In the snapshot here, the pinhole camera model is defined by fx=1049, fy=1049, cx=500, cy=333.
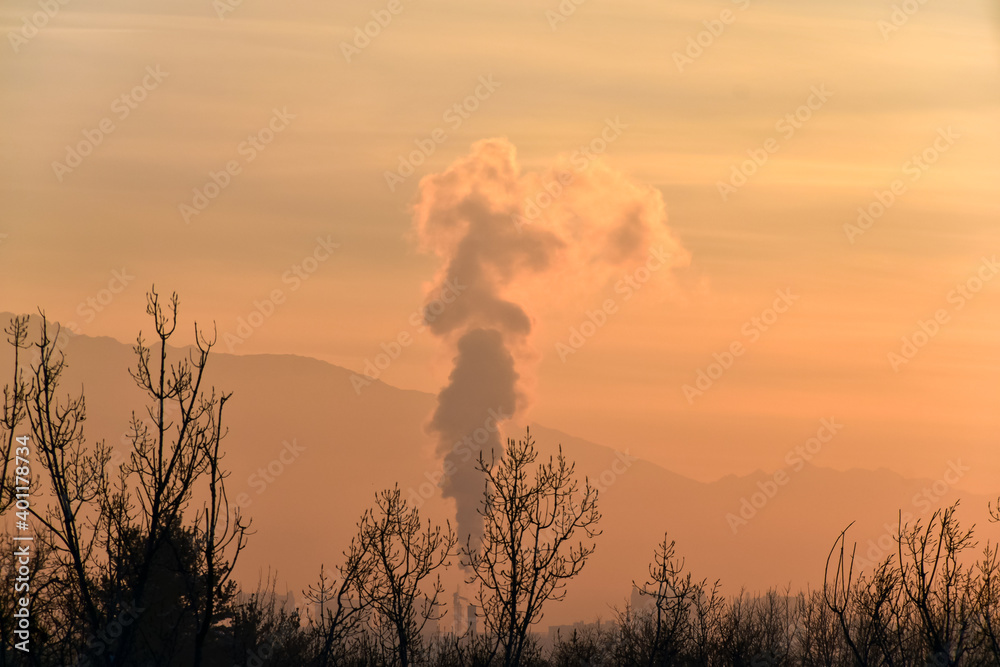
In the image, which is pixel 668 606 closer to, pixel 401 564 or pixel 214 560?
pixel 401 564

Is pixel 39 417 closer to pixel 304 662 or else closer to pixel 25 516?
pixel 25 516

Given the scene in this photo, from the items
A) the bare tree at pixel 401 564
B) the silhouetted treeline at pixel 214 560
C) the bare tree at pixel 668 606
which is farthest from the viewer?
the bare tree at pixel 668 606

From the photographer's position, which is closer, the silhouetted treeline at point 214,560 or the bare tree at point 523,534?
the silhouetted treeline at point 214,560

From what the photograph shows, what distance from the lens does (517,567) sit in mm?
24781

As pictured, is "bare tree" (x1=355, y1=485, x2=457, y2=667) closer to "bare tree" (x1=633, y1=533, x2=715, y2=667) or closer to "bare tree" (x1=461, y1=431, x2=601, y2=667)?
"bare tree" (x1=461, y1=431, x2=601, y2=667)

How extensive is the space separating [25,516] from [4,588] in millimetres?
2002

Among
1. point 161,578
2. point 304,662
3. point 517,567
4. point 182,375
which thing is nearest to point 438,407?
point 304,662

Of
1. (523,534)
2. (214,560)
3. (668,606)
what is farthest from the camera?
(668,606)

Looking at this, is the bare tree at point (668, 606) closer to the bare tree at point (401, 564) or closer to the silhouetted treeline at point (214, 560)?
the silhouetted treeline at point (214, 560)

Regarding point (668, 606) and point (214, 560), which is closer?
point (214, 560)

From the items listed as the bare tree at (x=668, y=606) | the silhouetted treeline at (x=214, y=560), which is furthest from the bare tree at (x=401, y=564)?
the bare tree at (x=668, y=606)

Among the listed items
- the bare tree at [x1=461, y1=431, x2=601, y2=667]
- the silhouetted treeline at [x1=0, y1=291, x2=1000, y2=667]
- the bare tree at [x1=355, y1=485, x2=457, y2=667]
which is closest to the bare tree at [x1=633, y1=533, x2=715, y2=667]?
the silhouetted treeline at [x1=0, y1=291, x2=1000, y2=667]

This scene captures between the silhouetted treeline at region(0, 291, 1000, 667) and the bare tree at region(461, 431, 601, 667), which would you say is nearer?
the silhouetted treeline at region(0, 291, 1000, 667)

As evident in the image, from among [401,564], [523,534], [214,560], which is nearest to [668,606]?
[401,564]
